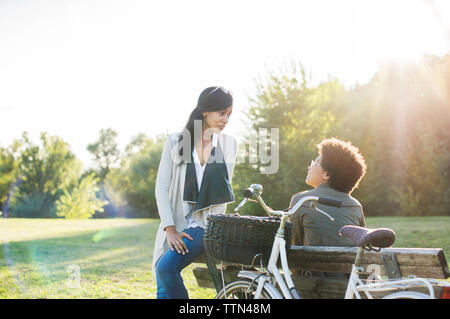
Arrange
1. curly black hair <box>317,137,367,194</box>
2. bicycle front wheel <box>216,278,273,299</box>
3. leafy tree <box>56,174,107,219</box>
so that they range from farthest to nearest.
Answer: leafy tree <box>56,174,107,219</box> → curly black hair <box>317,137,367,194</box> → bicycle front wheel <box>216,278,273,299</box>

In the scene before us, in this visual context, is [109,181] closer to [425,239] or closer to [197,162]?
[425,239]

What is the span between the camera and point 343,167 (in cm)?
370

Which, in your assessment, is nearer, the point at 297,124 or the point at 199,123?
the point at 199,123

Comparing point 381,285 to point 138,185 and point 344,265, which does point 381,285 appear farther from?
point 138,185

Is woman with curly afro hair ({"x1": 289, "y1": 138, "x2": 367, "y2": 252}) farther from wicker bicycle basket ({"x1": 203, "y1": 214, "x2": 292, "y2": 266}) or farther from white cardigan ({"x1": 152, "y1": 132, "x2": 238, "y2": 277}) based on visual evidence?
white cardigan ({"x1": 152, "y1": 132, "x2": 238, "y2": 277})

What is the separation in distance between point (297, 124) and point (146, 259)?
9.47 m

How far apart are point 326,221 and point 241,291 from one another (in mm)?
828

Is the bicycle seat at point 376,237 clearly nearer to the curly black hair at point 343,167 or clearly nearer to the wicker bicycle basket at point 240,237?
the wicker bicycle basket at point 240,237

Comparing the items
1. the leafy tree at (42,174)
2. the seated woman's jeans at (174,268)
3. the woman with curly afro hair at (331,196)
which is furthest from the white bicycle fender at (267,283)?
the leafy tree at (42,174)

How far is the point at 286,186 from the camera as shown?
17516mm

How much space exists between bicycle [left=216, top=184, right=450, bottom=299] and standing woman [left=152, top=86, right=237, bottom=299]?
471 millimetres

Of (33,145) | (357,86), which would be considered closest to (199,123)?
(357,86)

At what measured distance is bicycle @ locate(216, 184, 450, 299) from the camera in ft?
8.11

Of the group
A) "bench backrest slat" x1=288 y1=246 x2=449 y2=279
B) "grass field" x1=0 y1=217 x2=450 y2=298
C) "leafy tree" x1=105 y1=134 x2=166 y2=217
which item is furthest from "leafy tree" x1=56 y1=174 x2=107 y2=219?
"bench backrest slat" x1=288 y1=246 x2=449 y2=279
